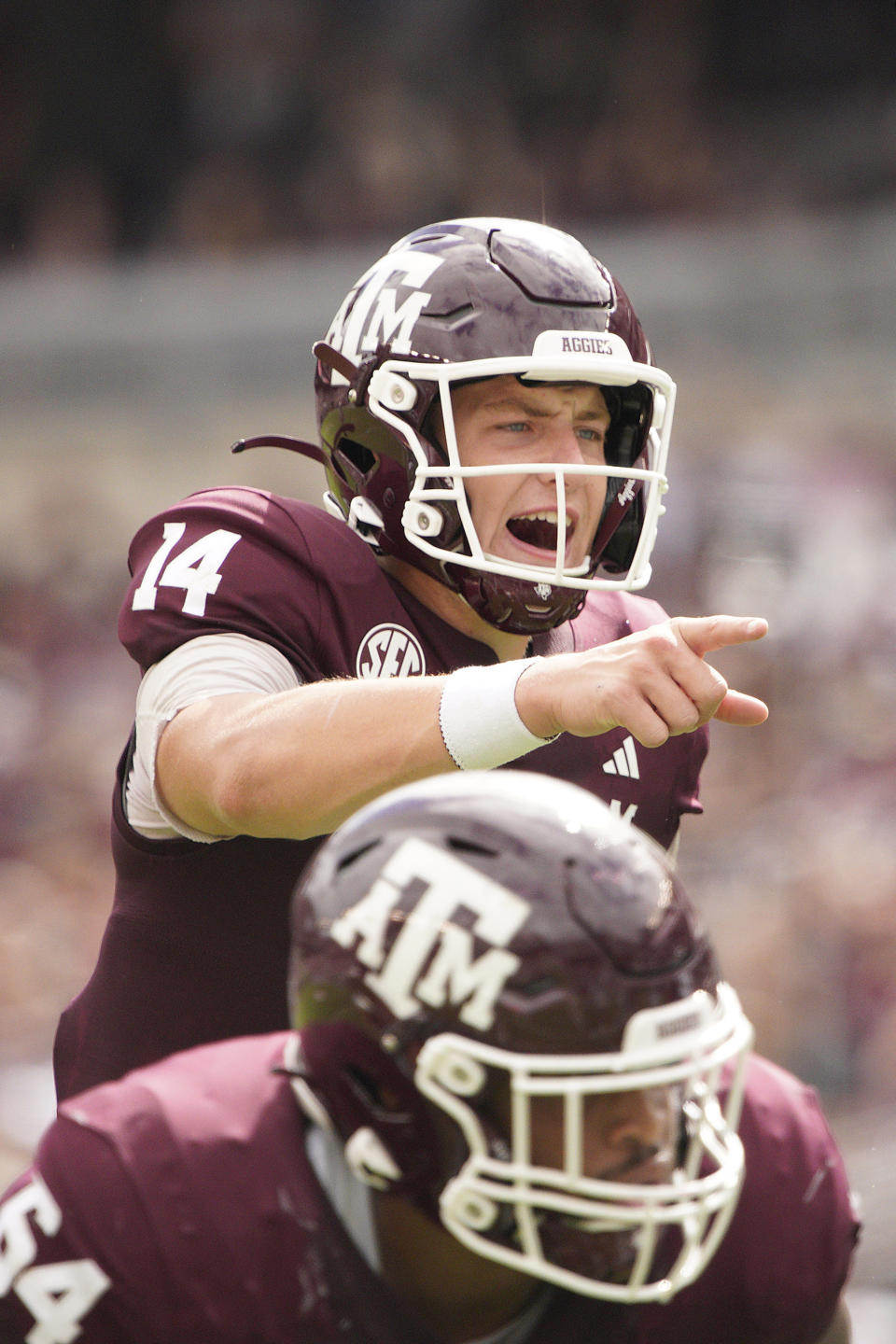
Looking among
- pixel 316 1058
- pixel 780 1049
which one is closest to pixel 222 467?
pixel 780 1049

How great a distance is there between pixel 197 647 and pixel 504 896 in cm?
70

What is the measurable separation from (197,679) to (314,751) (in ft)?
0.72

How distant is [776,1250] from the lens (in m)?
1.64

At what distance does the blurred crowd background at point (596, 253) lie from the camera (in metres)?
5.57

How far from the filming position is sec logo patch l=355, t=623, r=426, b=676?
2230mm

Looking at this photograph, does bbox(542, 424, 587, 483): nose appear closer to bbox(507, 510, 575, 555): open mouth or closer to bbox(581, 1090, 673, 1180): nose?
bbox(507, 510, 575, 555): open mouth

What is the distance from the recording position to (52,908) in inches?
252

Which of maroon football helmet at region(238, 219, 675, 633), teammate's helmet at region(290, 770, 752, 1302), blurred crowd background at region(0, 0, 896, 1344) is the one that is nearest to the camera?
teammate's helmet at region(290, 770, 752, 1302)

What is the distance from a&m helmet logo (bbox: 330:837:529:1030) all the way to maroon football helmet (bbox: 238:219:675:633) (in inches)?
30.3

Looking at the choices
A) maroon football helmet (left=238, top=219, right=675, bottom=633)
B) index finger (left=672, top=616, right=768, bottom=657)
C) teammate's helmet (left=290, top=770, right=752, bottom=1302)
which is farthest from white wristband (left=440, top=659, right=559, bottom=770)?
maroon football helmet (left=238, top=219, right=675, bottom=633)

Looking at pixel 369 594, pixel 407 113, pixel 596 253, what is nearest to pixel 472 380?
pixel 369 594

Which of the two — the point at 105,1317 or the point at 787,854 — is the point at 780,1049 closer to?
the point at 787,854

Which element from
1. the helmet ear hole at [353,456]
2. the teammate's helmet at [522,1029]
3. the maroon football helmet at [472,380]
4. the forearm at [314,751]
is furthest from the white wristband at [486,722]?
the helmet ear hole at [353,456]

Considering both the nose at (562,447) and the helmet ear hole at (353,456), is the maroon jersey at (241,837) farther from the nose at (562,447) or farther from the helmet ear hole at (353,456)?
the nose at (562,447)
